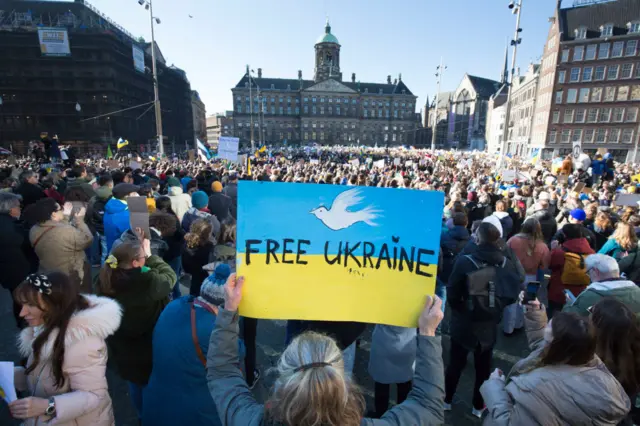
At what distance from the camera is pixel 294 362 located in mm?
1087

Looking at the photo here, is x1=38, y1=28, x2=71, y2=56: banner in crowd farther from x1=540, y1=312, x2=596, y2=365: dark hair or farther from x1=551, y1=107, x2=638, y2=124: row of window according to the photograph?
x1=551, y1=107, x2=638, y2=124: row of window

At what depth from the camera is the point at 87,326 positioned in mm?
1701

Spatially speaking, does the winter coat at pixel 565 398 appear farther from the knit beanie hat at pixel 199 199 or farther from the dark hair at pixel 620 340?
the knit beanie hat at pixel 199 199

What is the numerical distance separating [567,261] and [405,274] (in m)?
3.07

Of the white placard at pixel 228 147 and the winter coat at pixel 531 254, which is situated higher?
the white placard at pixel 228 147

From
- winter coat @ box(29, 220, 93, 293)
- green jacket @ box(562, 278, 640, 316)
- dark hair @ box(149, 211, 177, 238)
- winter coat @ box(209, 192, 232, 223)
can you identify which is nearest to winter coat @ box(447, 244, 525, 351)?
green jacket @ box(562, 278, 640, 316)

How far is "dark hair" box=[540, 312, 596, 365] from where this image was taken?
147cm

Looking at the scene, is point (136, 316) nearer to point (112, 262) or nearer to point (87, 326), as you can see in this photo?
point (112, 262)

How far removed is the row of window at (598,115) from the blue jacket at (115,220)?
48.7 meters

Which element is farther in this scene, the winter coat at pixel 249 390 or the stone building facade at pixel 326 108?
the stone building facade at pixel 326 108

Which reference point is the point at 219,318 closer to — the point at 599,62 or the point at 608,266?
the point at 608,266

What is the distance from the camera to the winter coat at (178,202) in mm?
5480

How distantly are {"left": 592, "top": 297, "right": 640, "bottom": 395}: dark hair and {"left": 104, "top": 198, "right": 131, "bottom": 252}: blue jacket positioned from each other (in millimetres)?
4549

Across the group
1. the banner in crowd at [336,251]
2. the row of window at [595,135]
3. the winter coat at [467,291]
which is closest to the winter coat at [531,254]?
the winter coat at [467,291]
